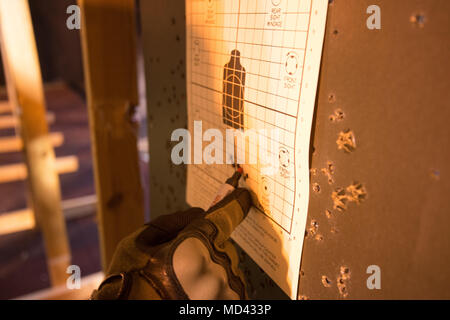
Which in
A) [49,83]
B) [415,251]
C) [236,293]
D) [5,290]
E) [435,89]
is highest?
[435,89]

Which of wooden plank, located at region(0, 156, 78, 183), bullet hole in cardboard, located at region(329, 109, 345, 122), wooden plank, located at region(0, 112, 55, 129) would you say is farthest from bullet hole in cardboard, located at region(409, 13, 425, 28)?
wooden plank, located at region(0, 112, 55, 129)

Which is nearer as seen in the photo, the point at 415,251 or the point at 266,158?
the point at 415,251

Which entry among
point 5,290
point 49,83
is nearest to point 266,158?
point 5,290

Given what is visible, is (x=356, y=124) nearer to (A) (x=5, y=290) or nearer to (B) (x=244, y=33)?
(B) (x=244, y=33)

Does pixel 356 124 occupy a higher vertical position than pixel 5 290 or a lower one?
higher

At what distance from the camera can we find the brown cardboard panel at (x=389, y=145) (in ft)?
0.86

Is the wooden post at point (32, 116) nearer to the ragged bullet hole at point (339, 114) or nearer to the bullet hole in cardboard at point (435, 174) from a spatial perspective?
the ragged bullet hole at point (339, 114)

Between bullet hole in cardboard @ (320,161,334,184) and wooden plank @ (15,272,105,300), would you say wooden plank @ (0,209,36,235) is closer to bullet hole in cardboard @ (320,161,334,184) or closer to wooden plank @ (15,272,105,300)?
wooden plank @ (15,272,105,300)

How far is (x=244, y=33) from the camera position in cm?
45

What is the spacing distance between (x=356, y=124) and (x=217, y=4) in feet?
0.96

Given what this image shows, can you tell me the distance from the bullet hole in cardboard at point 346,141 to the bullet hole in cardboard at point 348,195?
0.04 meters

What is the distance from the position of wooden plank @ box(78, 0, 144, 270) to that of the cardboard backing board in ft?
2.00

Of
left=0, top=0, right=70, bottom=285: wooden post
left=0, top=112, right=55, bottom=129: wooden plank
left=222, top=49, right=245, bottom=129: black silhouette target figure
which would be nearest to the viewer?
left=222, top=49, right=245, bottom=129: black silhouette target figure

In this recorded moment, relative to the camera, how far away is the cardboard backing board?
10.4 inches
